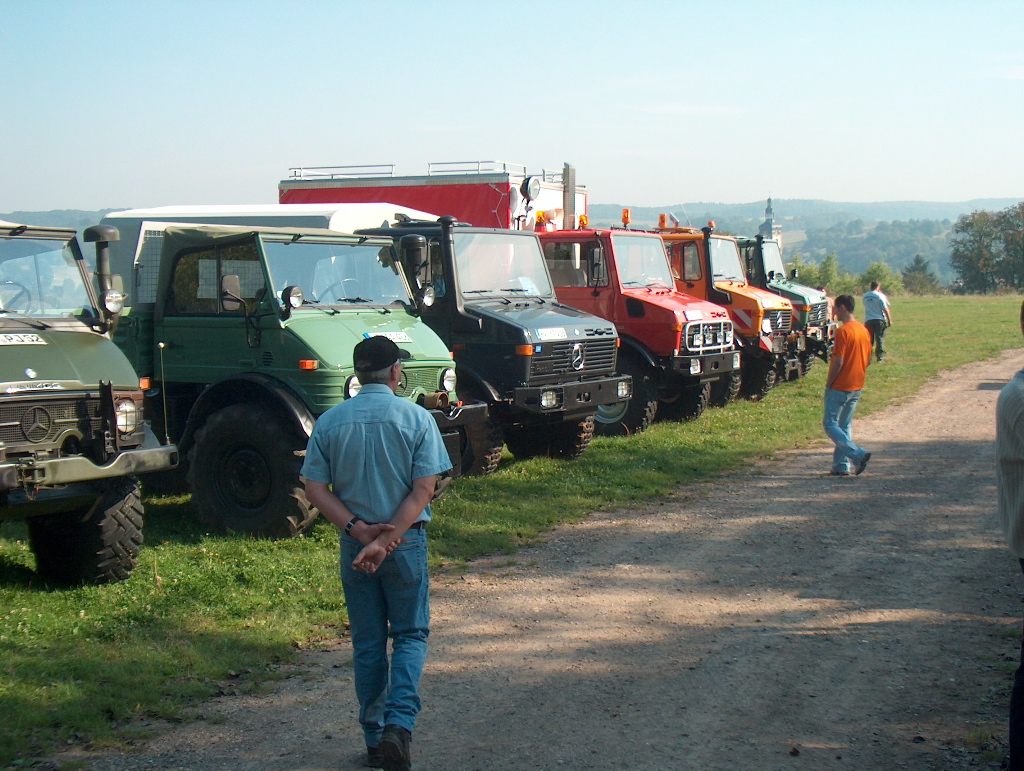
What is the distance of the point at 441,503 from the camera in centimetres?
847

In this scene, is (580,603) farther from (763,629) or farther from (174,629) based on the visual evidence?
(174,629)

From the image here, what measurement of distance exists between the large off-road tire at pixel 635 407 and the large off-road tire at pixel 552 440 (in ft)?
5.86

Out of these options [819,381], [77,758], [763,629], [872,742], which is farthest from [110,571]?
[819,381]

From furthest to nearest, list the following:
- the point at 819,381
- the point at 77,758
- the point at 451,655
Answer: the point at 819,381 → the point at 451,655 → the point at 77,758

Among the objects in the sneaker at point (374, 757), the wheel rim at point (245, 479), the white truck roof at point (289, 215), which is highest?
the white truck roof at point (289, 215)

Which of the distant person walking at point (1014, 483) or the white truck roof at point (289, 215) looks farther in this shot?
the white truck roof at point (289, 215)

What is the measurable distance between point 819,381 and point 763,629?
14.0 meters

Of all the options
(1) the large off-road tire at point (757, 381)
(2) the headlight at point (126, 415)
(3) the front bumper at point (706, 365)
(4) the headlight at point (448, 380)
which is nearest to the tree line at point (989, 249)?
(1) the large off-road tire at point (757, 381)

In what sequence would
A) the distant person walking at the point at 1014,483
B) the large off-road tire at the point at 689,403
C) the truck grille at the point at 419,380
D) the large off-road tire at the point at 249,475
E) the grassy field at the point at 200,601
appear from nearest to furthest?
the distant person walking at the point at 1014,483 < the grassy field at the point at 200,601 < the large off-road tire at the point at 249,475 < the truck grille at the point at 419,380 < the large off-road tire at the point at 689,403

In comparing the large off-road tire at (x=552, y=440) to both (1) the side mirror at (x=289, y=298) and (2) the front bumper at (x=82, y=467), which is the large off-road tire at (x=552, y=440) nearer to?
(1) the side mirror at (x=289, y=298)

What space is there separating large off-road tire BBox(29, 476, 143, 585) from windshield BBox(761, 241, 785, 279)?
13991 millimetres

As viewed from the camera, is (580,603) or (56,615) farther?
(580,603)

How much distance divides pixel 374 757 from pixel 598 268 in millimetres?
9148

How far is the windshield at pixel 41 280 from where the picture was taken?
6.22 metres
